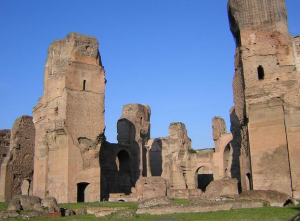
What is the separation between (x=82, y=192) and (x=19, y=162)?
541 centimetres

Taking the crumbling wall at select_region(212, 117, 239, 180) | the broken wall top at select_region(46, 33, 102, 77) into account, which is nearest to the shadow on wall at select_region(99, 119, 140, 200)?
the broken wall top at select_region(46, 33, 102, 77)

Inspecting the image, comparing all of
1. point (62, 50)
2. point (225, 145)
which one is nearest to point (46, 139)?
point (62, 50)

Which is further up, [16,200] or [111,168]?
[111,168]

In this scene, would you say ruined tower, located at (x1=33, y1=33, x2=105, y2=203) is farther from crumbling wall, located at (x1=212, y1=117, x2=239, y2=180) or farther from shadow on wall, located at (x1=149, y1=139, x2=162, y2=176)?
shadow on wall, located at (x1=149, y1=139, x2=162, y2=176)

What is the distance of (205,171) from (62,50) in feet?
64.7

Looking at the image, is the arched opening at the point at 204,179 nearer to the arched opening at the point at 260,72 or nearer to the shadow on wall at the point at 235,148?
the shadow on wall at the point at 235,148

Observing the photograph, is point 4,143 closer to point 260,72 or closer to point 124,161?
point 124,161

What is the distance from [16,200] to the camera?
1236 cm

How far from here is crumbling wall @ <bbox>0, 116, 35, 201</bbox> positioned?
2122 cm

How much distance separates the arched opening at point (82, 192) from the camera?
61.8 feet

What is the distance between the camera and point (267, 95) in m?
15.9

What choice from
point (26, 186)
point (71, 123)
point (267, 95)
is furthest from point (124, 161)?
point (267, 95)

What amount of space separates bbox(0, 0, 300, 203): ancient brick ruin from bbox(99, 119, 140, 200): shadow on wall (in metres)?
0.07

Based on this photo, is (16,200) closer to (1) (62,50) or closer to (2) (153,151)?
(1) (62,50)
